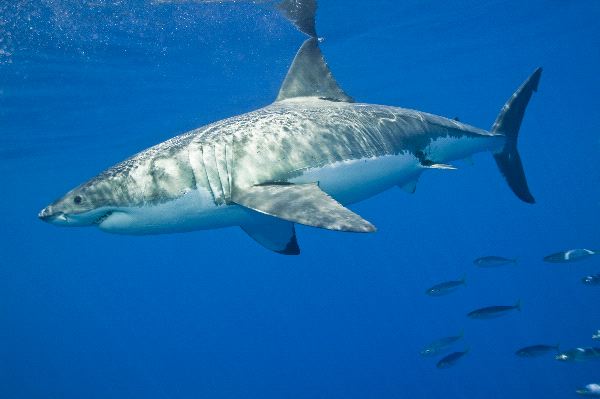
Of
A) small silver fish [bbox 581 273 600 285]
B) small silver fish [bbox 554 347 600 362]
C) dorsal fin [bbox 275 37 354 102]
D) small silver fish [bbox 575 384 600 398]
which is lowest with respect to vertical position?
small silver fish [bbox 575 384 600 398]

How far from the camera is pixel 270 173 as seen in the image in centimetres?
396

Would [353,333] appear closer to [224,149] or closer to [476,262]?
[476,262]

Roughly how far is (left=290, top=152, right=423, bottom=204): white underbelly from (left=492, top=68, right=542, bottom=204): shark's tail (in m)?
2.13

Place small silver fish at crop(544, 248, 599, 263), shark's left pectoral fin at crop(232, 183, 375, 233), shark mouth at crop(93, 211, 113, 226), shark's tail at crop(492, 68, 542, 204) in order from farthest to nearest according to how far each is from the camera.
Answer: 1. small silver fish at crop(544, 248, 599, 263)
2. shark's tail at crop(492, 68, 542, 204)
3. shark mouth at crop(93, 211, 113, 226)
4. shark's left pectoral fin at crop(232, 183, 375, 233)

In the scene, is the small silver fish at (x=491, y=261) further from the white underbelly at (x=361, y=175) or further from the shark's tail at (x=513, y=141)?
the white underbelly at (x=361, y=175)

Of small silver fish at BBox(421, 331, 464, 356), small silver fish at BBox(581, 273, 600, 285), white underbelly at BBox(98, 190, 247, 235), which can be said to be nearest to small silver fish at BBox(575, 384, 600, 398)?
small silver fish at BBox(581, 273, 600, 285)

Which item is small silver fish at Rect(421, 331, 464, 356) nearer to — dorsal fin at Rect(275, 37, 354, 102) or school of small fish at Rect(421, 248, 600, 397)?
school of small fish at Rect(421, 248, 600, 397)

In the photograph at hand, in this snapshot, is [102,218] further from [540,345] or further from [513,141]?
[540,345]

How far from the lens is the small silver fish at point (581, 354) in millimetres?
7708

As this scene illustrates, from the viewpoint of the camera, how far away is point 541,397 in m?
23.8

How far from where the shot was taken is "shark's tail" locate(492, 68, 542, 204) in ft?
22.4

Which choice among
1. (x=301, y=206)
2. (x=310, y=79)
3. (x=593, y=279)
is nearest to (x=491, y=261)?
(x=593, y=279)

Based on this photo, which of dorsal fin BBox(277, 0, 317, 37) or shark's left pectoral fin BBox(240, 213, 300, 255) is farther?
dorsal fin BBox(277, 0, 317, 37)

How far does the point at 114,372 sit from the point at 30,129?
1711 inches
